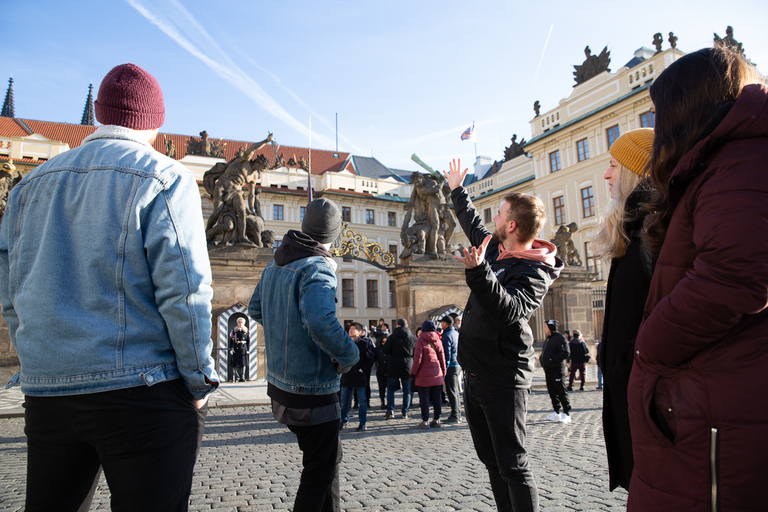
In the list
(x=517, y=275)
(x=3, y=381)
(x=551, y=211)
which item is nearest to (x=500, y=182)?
(x=551, y=211)

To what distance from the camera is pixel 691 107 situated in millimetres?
1657

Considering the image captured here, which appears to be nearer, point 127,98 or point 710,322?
point 710,322

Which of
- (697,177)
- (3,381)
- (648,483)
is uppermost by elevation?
(697,177)

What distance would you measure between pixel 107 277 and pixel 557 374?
7.89m

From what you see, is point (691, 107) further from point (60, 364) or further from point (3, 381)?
point (3, 381)

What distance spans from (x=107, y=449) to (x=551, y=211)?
3949 centimetres

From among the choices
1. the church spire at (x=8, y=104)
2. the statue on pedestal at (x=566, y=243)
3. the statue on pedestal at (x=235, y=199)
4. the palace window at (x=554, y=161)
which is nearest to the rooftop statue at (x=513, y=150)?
the palace window at (x=554, y=161)

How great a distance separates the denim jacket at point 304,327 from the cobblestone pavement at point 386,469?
1448mm

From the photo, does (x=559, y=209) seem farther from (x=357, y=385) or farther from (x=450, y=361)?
(x=357, y=385)

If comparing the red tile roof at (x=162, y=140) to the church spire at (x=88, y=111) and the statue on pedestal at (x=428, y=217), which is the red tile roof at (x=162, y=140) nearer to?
the church spire at (x=88, y=111)

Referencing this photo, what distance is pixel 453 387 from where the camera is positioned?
9.02 meters

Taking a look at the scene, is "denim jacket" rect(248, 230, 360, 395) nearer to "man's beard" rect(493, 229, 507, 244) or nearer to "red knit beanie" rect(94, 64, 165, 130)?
"man's beard" rect(493, 229, 507, 244)

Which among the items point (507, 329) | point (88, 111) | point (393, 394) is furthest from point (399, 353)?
point (88, 111)

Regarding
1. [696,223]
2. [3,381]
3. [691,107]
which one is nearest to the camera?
[696,223]
